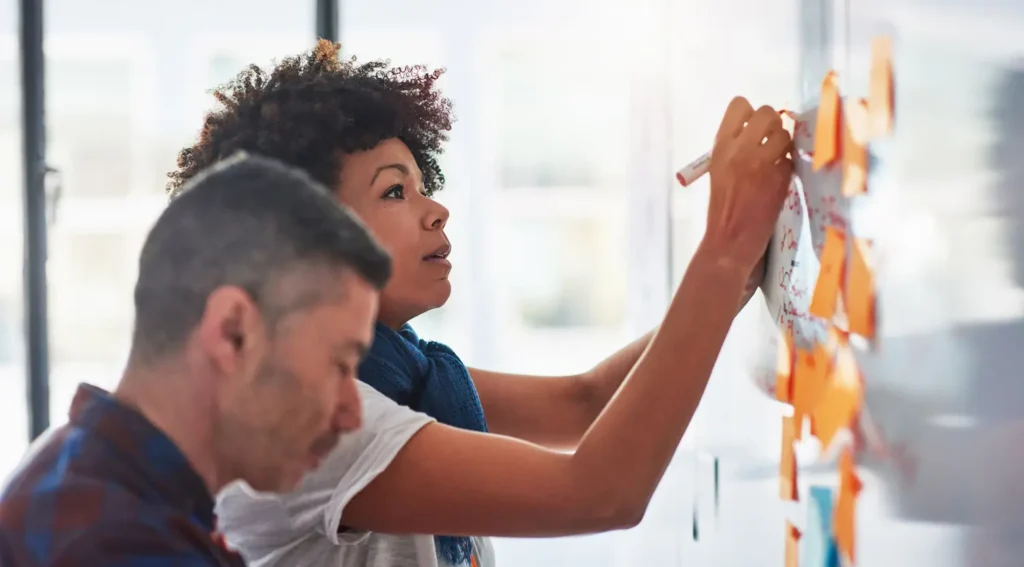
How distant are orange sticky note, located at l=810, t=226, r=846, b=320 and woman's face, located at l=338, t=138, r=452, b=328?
46 cm

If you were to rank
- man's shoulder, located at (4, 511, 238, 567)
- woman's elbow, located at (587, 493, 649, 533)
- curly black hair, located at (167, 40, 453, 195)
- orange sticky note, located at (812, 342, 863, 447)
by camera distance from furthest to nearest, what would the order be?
curly black hair, located at (167, 40, 453, 195) < woman's elbow, located at (587, 493, 649, 533) < orange sticky note, located at (812, 342, 863, 447) < man's shoulder, located at (4, 511, 238, 567)

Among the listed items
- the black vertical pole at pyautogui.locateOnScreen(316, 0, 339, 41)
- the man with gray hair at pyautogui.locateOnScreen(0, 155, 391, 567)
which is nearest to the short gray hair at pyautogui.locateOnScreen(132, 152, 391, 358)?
the man with gray hair at pyautogui.locateOnScreen(0, 155, 391, 567)

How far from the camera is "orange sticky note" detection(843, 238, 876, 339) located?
27.9 inches

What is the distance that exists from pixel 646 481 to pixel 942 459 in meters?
0.31

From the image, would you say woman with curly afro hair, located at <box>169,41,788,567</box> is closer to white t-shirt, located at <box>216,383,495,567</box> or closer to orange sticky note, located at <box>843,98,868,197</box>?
white t-shirt, located at <box>216,383,495,567</box>

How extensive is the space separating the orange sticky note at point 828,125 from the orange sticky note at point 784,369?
0.20 m

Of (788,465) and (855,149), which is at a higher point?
(855,149)

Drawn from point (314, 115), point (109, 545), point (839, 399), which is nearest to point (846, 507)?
point (839, 399)

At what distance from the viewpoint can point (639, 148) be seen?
207cm

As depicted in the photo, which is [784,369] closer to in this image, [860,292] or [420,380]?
[860,292]

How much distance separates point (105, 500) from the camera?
637mm

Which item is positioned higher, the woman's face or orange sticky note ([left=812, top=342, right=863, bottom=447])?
the woman's face

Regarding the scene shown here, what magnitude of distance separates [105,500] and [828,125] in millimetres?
588

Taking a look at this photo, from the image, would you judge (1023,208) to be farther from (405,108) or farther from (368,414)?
(405,108)
